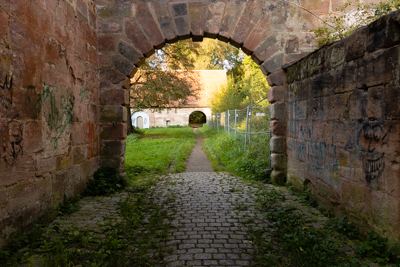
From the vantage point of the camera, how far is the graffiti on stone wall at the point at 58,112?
4.29 metres

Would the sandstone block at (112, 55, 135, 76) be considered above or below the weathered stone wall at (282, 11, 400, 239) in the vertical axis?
above

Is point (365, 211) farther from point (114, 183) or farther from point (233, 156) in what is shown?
point (233, 156)

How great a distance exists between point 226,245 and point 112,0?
5.64 meters

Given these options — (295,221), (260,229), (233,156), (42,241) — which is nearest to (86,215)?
(42,241)

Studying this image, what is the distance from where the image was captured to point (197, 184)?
22.4ft

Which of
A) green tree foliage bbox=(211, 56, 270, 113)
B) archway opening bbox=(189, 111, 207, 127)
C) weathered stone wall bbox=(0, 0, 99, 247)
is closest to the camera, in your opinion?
weathered stone wall bbox=(0, 0, 99, 247)

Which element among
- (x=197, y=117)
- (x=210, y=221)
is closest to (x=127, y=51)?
(x=210, y=221)

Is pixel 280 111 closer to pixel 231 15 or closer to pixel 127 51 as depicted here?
pixel 231 15

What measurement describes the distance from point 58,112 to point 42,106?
507 millimetres

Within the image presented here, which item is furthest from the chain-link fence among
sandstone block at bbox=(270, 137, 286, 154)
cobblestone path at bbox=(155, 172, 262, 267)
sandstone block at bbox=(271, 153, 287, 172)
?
cobblestone path at bbox=(155, 172, 262, 267)

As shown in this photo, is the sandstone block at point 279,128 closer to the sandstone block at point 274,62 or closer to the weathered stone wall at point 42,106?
the sandstone block at point 274,62

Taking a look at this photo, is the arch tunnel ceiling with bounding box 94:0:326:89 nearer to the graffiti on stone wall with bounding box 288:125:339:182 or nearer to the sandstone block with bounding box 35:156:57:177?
the graffiti on stone wall with bounding box 288:125:339:182

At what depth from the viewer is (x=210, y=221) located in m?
4.31

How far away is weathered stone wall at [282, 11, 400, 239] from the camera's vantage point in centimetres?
305
